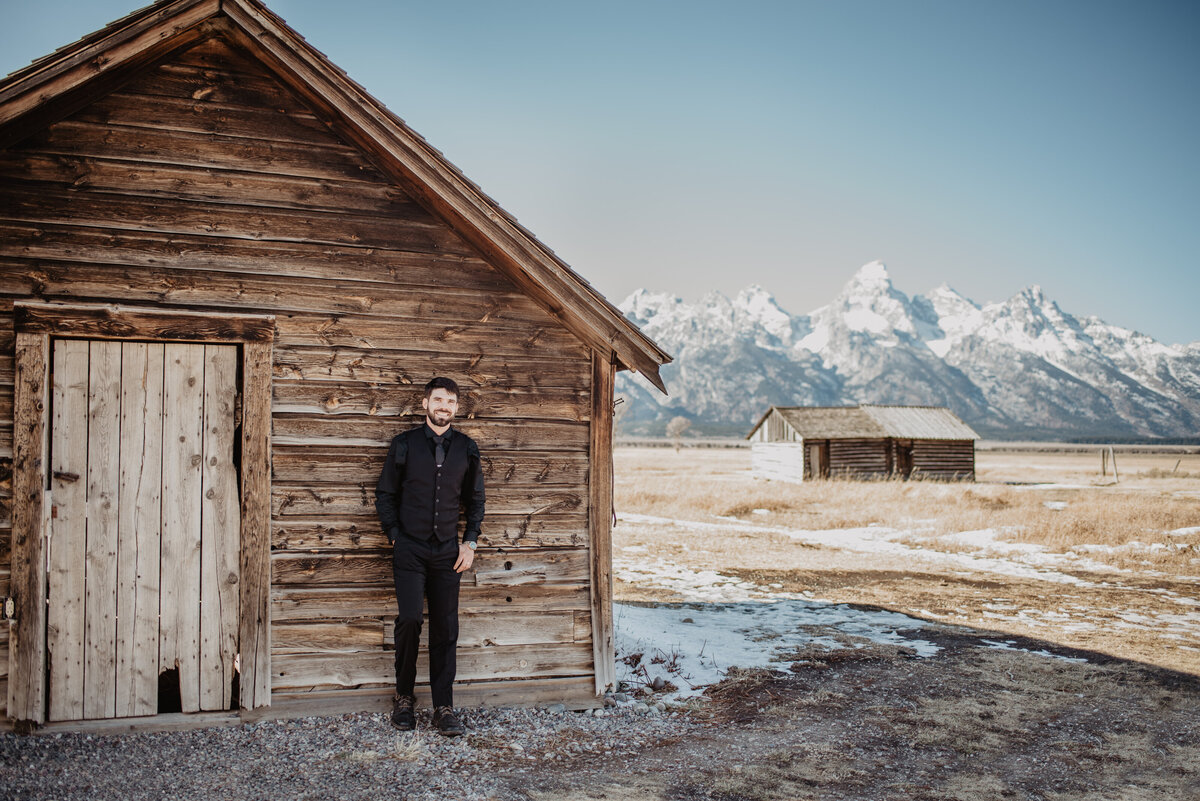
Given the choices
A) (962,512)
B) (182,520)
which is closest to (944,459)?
(962,512)

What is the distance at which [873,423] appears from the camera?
3903 centimetres

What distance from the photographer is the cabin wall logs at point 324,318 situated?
5.11 metres

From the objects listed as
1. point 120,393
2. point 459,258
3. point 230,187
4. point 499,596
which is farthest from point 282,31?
point 499,596

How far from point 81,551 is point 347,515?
1621mm

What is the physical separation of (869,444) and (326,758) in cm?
3660

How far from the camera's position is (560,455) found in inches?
Answer: 235

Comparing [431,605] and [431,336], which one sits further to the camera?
[431,336]

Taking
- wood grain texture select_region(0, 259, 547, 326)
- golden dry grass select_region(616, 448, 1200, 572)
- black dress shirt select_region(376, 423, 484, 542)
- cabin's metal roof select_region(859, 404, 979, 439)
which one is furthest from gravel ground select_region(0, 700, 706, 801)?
cabin's metal roof select_region(859, 404, 979, 439)

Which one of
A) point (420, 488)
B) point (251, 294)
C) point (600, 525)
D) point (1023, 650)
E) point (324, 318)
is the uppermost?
point (251, 294)

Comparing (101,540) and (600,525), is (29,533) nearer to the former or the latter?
(101,540)

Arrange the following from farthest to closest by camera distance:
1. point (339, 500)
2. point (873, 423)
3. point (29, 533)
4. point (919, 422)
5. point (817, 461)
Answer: point (919, 422)
point (873, 423)
point (817, 461)
point (339, 500)
point (29, 533)

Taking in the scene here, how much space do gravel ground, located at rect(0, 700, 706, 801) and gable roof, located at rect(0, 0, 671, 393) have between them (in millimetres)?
2596

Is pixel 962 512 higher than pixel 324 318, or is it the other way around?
pixel 324 318

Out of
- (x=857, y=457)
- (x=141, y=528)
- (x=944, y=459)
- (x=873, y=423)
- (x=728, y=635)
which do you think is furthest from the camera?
(x=944, y=459)
